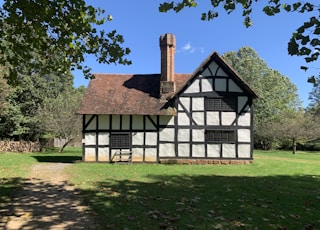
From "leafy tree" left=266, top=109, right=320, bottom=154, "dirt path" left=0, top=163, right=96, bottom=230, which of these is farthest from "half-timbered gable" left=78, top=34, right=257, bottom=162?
"leafy tree" left=266, top=109, right=320, bottom=154

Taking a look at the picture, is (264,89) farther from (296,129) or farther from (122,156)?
(122,156)

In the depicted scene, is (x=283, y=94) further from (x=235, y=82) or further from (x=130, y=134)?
(x=130, y=134)

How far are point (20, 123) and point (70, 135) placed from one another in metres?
7.04

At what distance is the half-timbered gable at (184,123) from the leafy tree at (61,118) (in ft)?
38.0

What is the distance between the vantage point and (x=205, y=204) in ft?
27.0

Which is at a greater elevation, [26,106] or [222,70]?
[222,70]

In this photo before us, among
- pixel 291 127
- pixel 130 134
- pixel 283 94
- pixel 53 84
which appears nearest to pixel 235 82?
pixel 130 134

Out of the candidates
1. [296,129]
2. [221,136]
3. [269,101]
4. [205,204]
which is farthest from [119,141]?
[269,101]

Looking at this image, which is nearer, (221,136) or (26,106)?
(221,136)

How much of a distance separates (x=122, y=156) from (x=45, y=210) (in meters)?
13.7

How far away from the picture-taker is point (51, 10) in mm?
5898

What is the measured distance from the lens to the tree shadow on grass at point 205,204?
6480 mm

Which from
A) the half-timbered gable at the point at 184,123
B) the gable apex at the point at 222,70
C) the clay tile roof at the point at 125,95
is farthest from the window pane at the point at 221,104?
the clay tile roof at the point at 125,95

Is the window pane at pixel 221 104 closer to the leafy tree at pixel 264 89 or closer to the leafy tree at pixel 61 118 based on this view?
the leafy tree at pixel 61 118
